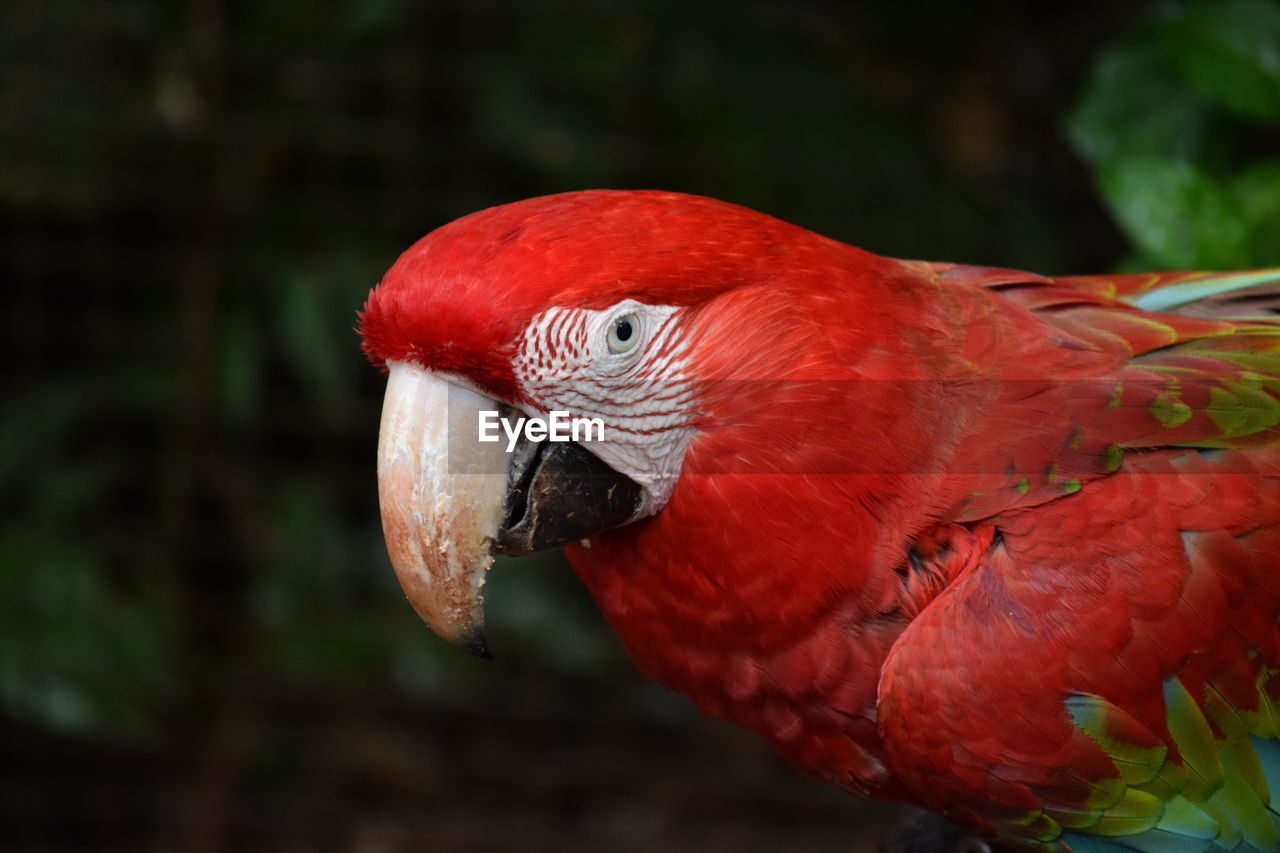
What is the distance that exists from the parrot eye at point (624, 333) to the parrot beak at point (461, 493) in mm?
92

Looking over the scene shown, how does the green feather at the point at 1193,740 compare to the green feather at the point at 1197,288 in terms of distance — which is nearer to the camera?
the green feather at the point at 1193,740

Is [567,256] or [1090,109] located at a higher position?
[1090,109]

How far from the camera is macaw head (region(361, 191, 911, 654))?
84 centimetres

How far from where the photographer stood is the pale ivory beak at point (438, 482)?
875 millimetres

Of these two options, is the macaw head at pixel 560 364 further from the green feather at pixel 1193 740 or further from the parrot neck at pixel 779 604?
the green feather at pixel 1193 740

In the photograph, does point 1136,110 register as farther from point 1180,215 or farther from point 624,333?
point 624,333

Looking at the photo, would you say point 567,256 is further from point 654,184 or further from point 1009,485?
point 654,184

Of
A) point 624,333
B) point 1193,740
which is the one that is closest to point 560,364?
point 624,333

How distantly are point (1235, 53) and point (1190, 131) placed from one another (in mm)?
147

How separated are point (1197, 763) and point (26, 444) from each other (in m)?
1.97

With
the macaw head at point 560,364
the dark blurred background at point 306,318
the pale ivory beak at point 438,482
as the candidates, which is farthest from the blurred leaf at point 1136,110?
the pale ivory beak at point 438,482

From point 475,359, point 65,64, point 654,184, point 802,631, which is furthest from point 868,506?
point 65,64

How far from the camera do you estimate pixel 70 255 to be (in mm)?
2191

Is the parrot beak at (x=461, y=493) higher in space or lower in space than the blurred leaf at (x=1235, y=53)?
lower
